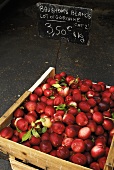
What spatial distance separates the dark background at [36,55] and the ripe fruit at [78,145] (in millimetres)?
1065

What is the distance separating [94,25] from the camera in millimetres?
5824

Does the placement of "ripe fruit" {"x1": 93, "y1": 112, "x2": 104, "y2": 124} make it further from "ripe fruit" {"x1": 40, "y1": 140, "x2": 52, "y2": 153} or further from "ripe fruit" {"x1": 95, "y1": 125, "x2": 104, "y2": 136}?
"ripe fruit" {"x1": 40, "y1": 140, "x2": 52, "y2": 153}

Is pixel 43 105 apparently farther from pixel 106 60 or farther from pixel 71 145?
pixel 106 60

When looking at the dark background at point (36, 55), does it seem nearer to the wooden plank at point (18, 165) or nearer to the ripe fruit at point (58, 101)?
the wooden plank at point (18, 165)

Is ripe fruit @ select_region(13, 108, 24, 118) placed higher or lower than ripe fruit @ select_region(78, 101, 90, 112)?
lower

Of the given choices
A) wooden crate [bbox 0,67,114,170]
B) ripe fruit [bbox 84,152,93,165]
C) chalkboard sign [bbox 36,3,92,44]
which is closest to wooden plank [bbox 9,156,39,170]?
wooden crate [bbox 0,67,114,170]

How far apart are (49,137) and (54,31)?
120 centimetres

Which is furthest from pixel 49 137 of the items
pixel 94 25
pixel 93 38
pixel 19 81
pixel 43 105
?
pixel 94 25

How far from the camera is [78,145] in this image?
1.66 metres

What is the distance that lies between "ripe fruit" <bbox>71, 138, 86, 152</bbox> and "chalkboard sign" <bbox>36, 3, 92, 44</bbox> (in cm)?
111

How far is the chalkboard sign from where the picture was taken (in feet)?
7.54

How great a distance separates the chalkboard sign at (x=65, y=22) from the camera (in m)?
2.30

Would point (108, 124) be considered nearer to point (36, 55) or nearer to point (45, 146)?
point (45, 146)

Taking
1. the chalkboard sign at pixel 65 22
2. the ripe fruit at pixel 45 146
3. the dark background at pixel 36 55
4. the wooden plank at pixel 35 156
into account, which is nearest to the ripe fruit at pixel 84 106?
the ripe fruit at pixel 45 146
